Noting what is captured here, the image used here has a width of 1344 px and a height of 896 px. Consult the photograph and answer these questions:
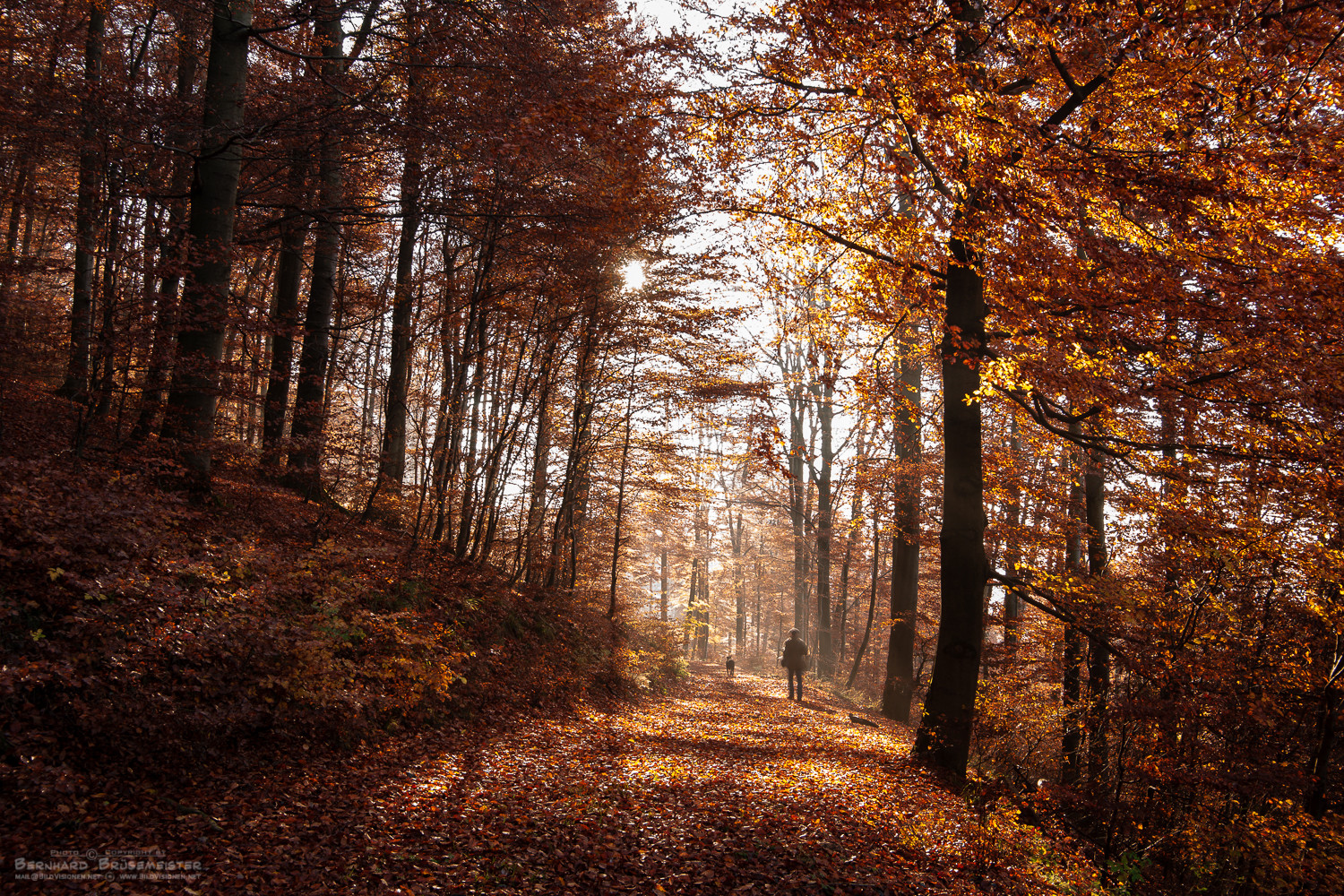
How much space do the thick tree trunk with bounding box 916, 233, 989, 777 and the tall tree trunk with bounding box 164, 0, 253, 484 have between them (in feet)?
27.6

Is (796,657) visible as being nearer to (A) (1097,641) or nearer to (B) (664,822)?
(A) (1097,641)

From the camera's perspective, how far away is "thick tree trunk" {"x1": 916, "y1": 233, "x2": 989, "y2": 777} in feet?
25.5

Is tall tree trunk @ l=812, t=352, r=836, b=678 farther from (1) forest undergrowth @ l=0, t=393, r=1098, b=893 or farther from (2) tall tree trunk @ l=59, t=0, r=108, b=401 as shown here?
(2) tall tree trunk @ l=59, t=0, r=108, b=401

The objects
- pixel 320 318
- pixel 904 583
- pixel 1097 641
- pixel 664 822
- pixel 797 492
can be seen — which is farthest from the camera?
pixel 797 492

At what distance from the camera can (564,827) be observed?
5.09 meters

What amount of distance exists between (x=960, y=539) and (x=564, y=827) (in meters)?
5.52

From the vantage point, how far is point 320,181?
11.2 meters

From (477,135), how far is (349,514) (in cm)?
661

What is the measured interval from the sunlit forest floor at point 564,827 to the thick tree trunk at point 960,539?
67cm

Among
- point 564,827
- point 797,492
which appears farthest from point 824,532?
point 564,827

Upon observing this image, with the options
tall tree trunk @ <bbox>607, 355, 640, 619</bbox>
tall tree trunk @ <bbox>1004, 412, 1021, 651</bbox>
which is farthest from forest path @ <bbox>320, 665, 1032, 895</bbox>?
tall tree trunk @ <bbox>607, 355, 640, 619</bbox>

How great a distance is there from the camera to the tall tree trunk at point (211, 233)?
7469mm

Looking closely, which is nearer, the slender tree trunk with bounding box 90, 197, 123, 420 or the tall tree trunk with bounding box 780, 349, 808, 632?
the slender tree trunk with bounding box 90, 197, 123, 420

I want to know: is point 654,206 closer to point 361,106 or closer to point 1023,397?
point 361,106
